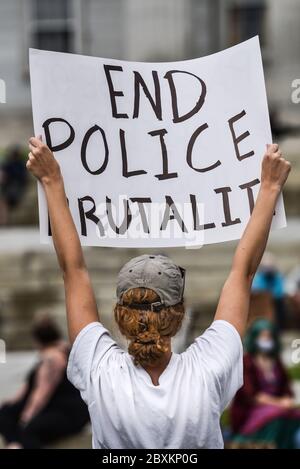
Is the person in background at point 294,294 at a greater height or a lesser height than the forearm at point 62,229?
lesser

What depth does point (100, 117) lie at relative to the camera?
346 cm

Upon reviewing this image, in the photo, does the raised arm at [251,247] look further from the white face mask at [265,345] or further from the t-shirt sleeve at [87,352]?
the white face mask at [265,345]

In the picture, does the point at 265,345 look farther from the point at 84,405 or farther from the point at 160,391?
the point at 160,391

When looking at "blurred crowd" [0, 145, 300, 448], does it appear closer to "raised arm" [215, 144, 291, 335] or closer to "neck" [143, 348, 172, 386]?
"raised arm" [215, 144, 291, 335]

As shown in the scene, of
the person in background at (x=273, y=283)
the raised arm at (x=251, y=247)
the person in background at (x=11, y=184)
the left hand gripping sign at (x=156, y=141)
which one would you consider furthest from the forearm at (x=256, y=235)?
the person in background at (x=11, y=184)

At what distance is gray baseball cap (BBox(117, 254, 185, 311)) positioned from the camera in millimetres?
2848

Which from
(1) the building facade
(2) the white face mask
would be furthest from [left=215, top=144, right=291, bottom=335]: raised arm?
(1) the building facade

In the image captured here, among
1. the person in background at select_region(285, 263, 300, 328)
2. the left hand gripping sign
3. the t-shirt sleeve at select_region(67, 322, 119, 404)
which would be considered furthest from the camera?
the person in background at select_region(285, 263, 300, 328)

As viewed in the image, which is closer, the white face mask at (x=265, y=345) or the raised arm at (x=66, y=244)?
the raised arm at (x=66, y=244)

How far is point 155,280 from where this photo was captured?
2855 millimetres

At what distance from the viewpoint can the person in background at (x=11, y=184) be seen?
16453 mm

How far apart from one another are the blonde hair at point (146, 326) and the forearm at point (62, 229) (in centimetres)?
26

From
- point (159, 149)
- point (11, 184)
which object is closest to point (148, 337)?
point (159, 149)

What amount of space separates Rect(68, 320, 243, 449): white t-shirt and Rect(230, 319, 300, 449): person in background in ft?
17.5
